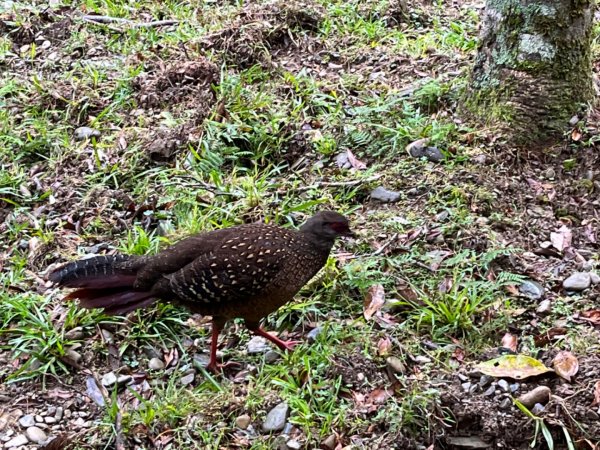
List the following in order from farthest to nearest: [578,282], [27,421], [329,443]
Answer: [578,282], [27,421], [329,443]

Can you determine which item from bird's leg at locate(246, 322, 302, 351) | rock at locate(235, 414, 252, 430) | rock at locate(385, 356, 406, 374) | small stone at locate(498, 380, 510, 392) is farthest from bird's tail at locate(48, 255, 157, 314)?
small stone at locate(498, 380, 510, 392)

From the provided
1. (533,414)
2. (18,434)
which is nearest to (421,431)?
(533,414)

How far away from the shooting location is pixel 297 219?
17.0 ft

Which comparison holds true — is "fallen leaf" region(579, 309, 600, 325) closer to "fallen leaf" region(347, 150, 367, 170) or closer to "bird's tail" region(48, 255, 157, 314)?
"fallen leaf" region(347, 150, 367, 170)

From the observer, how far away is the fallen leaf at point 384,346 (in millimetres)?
4062

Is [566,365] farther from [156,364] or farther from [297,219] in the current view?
[156,364]

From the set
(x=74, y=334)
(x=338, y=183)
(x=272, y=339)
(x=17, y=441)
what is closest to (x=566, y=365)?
(x=272, y=339)

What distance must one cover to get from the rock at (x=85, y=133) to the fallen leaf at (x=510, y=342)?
372 cm

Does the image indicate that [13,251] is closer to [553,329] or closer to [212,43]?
[212,43]

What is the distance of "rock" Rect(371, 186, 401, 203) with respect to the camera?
17.1 feet

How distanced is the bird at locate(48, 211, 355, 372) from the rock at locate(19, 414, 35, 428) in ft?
2.14

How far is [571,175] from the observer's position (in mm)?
5293

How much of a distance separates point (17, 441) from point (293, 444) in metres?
1.40

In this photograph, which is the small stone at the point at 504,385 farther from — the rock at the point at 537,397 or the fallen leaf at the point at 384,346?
the fallen leaf at the point at 384,346
